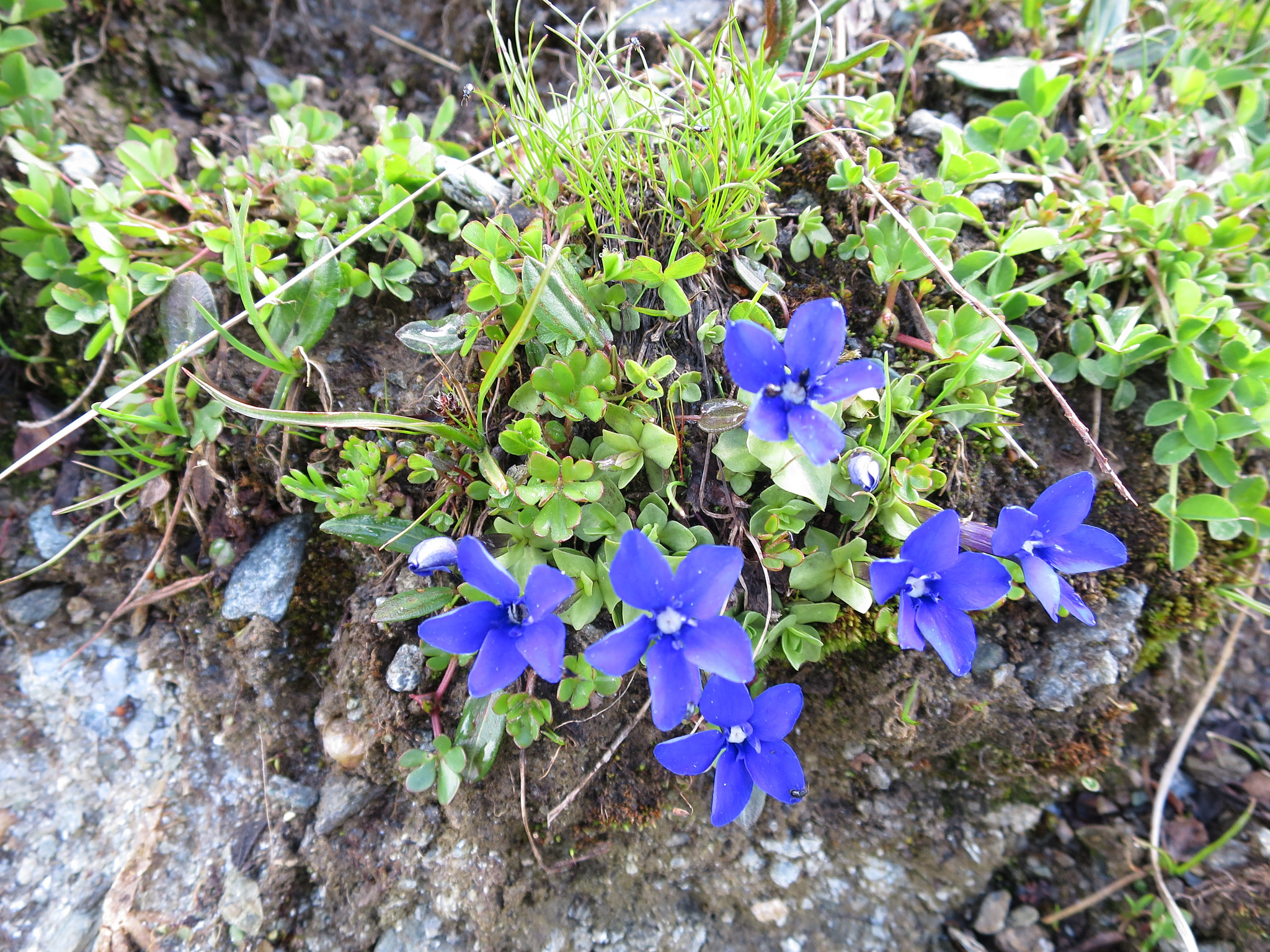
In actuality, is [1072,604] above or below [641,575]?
below

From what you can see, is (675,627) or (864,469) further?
(864,469)

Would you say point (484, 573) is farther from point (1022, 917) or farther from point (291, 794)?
point (1022, 917)

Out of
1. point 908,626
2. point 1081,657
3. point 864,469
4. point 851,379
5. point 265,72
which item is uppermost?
point 265,72

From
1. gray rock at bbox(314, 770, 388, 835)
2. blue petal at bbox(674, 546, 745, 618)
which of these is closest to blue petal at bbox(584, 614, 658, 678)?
blue petal at bbox(674, 546, 745, 618)

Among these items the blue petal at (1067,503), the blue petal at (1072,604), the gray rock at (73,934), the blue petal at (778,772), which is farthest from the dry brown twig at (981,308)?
the gray rock at (73,934)

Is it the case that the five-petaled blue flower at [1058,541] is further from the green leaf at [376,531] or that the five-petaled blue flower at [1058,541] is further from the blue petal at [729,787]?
the green leaf at [376,531]

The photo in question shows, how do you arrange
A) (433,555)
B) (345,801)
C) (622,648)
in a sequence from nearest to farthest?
(622,648) < (433,555) < (345,801)

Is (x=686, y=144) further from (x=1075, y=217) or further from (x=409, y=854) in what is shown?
(x=409, y=854)

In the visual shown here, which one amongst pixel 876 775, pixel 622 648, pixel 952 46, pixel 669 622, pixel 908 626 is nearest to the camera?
pixel 622 648

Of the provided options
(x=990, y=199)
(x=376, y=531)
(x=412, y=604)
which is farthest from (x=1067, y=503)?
(x=376, y=531)
